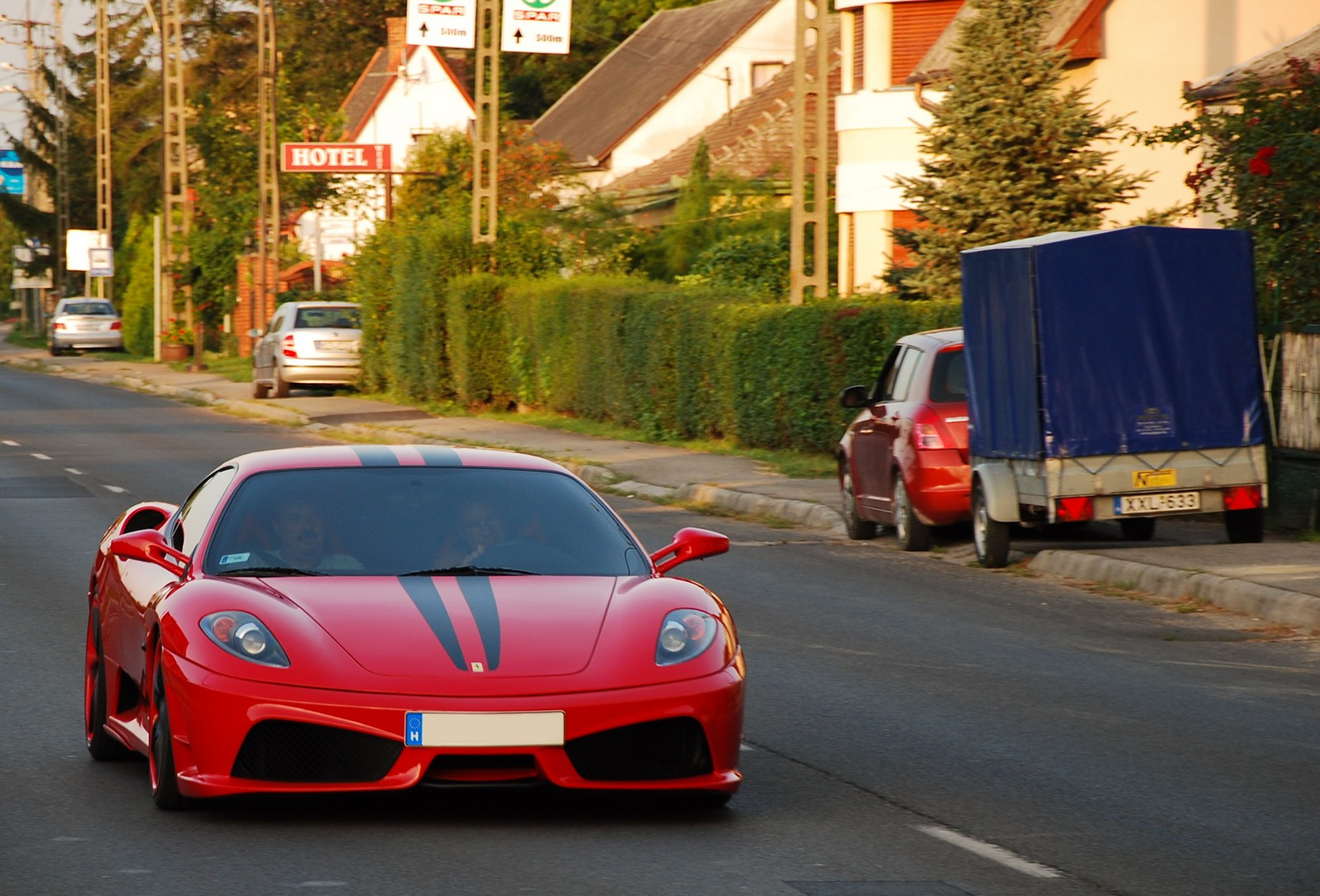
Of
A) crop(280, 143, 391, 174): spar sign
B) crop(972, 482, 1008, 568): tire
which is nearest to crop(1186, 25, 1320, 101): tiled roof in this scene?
crop(972, 482, 1008, 568): tire

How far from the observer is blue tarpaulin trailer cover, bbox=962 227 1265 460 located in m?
14.8

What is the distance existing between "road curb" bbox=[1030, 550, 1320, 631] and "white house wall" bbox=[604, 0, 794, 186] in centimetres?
4948

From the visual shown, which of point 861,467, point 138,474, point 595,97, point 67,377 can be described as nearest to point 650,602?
point 861,467

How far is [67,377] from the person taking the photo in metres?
53.7

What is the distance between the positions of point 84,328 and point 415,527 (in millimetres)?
61363

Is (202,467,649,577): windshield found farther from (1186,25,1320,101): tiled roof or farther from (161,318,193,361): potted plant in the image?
(161,318,193,361): potted plant

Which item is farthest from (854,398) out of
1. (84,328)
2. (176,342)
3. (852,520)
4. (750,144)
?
(84,328)

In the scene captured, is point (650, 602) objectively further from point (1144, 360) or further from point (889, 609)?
point (1144, 360)

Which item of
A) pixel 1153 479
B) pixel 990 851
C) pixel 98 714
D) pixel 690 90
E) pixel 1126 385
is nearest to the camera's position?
pixel 990 851

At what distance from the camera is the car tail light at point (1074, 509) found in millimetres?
14570

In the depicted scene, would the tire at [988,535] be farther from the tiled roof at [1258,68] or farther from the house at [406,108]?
the house at [406,108]

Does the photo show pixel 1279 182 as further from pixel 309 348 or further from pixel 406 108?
pixel 406 108

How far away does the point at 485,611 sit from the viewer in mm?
6695

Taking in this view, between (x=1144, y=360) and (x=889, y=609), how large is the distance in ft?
10.8
